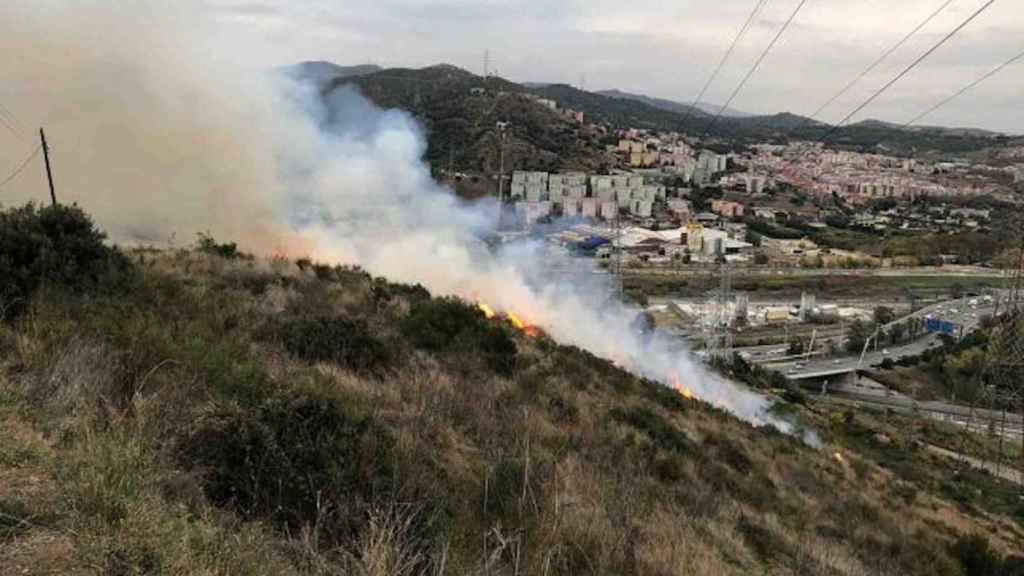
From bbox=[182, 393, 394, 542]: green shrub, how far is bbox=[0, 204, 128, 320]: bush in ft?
15.1

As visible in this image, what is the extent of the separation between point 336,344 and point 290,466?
317 inches

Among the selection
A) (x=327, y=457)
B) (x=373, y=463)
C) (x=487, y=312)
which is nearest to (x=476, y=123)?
(x=487, y=312)

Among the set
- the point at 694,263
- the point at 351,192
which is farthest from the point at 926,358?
the point at 351,192

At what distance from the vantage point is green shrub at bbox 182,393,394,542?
17.4 feet

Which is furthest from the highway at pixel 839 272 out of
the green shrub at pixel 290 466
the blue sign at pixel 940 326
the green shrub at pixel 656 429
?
the green shrub at pixel 290 466

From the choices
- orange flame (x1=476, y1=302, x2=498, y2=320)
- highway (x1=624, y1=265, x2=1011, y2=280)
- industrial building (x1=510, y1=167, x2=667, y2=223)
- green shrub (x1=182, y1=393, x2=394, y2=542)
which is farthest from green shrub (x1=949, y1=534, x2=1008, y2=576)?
highway (x1=624, y1=265, x2=1011, y2=280)

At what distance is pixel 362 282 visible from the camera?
24938 millimetres

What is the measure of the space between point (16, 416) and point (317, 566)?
2663mm

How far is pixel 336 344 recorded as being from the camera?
13555 mm

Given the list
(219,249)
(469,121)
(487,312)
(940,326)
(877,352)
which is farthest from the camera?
(940,326)

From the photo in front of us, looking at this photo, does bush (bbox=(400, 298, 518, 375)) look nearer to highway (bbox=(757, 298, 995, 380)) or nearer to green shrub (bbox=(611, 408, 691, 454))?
green shrub (bbox=(611, 408, 691, 454))

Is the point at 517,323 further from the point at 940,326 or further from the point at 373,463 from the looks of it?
the point at 940,326

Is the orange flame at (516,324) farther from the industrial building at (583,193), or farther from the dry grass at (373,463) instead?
the industrial building at (583,193)

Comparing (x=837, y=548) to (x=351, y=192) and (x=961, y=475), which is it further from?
(x=961, y=475)
